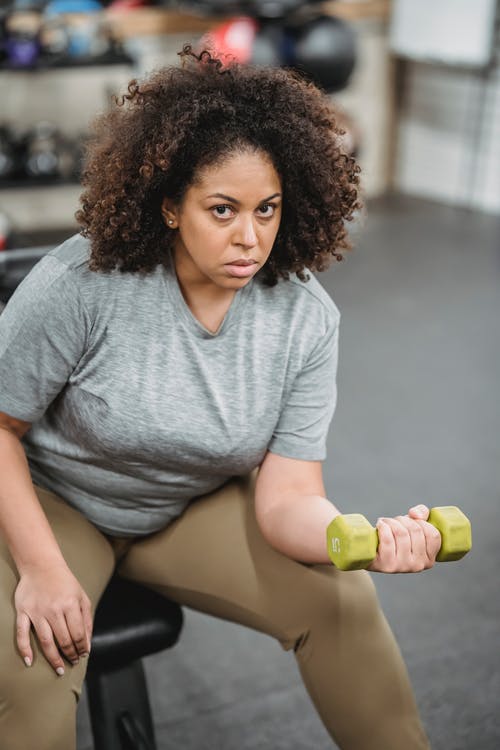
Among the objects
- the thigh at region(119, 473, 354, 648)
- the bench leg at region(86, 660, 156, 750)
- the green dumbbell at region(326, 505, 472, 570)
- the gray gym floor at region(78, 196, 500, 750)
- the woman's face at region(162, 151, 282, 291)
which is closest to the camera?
the green dumbbell at region(326, 505, 472, 570)

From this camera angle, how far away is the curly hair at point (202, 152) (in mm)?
1139

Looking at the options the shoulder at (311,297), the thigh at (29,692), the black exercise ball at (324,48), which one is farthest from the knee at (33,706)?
the black exercise ball at (324,48)

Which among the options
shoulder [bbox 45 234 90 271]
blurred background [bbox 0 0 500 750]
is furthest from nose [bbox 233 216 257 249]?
blurred background [bbox 0 0 500 750]

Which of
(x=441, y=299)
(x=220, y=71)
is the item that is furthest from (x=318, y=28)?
A: (x=220, y=71)

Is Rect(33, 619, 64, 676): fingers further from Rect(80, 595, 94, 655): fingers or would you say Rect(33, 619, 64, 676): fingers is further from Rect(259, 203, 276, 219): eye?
Rect(259, 203, 276, 219): eye

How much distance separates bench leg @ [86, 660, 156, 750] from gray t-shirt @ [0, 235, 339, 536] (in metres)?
0.23

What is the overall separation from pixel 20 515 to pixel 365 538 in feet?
1.47

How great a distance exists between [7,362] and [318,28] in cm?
317

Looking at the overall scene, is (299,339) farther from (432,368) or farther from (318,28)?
(318,28)

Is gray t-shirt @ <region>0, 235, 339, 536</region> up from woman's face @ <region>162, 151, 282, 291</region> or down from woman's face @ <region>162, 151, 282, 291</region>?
down

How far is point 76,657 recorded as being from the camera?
115 centimetres

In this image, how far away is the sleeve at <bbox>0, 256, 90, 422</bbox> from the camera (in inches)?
45.7

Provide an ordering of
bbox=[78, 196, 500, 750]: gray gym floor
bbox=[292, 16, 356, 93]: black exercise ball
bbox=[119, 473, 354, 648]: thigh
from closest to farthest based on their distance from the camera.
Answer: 1. bbox=[119, 473, 354, 648]: thigh
2. bbox=[78, 196, 500, 750]: gray gym floor
3. bbox=[292, 16, 356, 93]: black exercise ball

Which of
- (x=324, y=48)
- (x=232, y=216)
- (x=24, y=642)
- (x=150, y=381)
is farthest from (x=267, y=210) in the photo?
(x=324, y=48)
